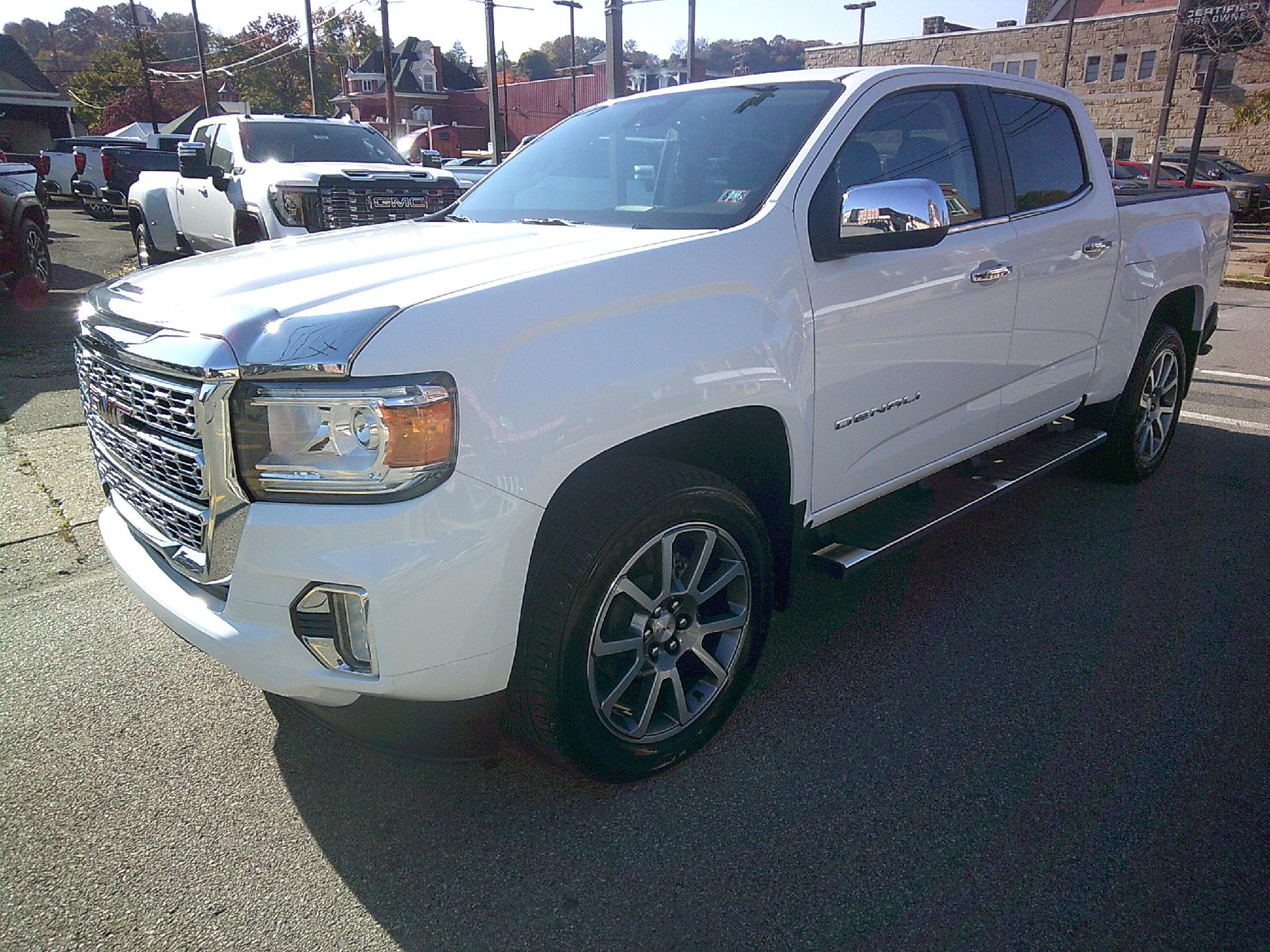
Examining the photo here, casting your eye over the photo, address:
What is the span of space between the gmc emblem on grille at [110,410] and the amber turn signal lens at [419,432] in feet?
2.90

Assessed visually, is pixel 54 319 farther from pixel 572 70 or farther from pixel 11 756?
pixel 572 70

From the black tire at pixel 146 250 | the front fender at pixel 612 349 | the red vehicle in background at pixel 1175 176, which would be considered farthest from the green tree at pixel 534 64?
the front fender at pixel 612 349

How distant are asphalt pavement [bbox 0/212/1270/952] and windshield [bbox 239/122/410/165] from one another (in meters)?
7.01

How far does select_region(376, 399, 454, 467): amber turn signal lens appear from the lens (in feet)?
6.77

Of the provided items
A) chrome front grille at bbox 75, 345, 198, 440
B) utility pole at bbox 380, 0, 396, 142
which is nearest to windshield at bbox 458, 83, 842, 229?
chrome front grille at bbox 75, 345, 198, 440

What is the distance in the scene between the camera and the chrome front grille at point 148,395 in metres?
2.21

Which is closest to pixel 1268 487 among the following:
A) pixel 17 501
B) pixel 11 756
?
pixel 11 756

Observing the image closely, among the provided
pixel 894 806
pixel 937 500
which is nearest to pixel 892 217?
pixel 937 500

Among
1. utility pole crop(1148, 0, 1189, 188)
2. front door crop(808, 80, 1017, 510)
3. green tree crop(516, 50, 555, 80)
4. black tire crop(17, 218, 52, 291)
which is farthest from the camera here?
green tree crop(516, 50, 555, 80)

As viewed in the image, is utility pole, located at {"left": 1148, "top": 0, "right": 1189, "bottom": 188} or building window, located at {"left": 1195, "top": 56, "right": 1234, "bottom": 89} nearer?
utility pole, located at {"left": 1148, "top": 0, "right": 1189, "bottom": 188}

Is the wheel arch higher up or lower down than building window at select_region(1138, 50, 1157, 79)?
lower down

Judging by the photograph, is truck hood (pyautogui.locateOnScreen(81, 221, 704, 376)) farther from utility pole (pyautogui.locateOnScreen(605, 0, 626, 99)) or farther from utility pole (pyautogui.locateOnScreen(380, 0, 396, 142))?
utility pole (pyautogui.locateOnScreen(380, 0, 396, 142))

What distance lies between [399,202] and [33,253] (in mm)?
4425

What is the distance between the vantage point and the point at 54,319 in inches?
383
